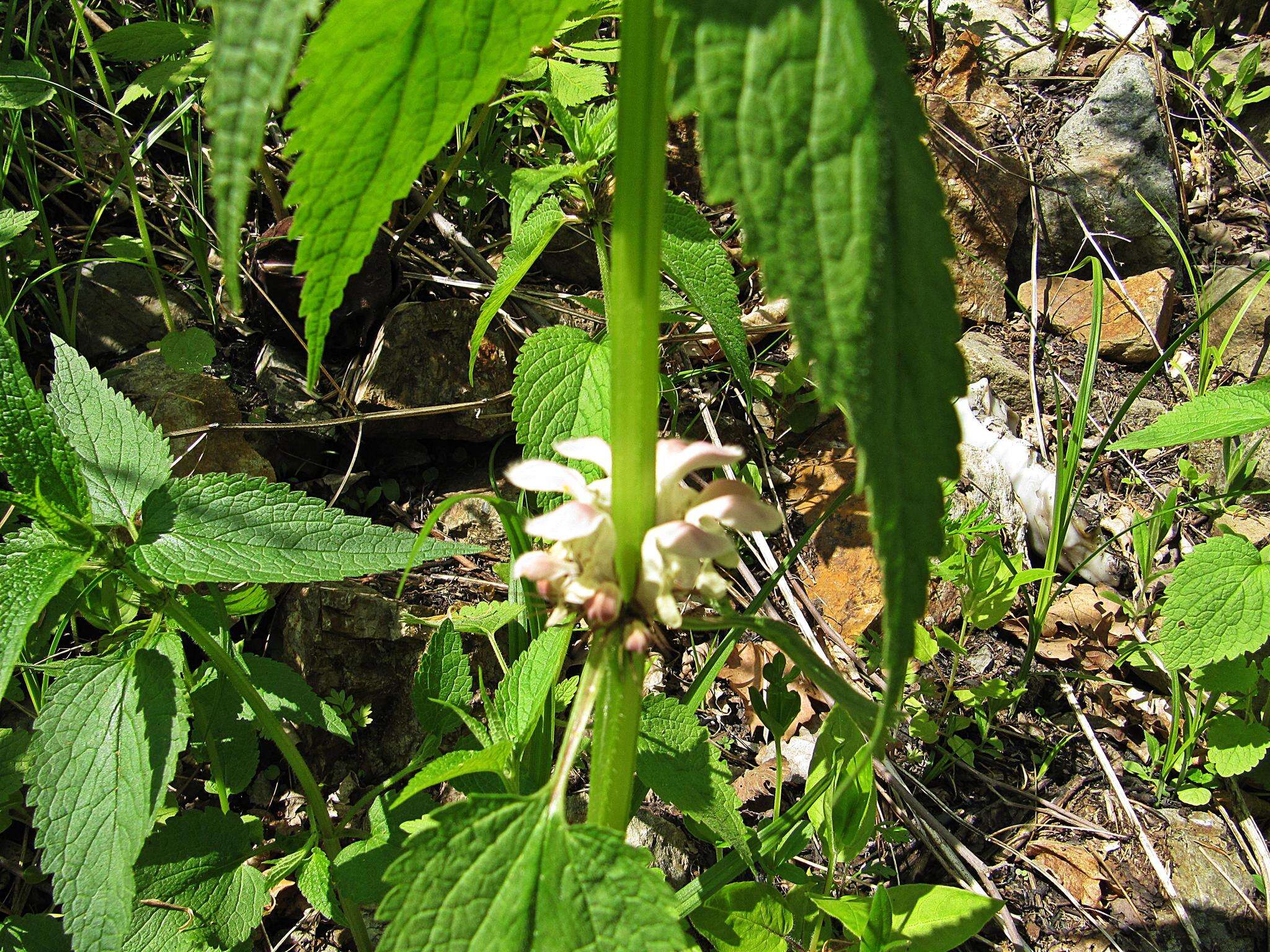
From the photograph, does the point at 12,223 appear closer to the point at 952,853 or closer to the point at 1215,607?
the point at 952,853

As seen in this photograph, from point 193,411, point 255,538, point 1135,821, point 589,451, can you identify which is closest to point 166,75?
point 193,411

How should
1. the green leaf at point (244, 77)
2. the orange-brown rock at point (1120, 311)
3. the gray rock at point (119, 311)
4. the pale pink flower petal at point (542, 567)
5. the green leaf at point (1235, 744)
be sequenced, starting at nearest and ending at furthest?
1. the green leaf at point (244, 77)
2. the pale pink flower petal at point (542, 567)
3. the green leaf at point (1235, 744)
4. the gray rock at point (119, 311)
5. the orange-brown rock at point (1120, 311)

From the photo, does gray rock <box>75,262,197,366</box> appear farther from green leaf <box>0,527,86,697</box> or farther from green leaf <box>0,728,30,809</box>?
green leaf <box>0,527,86,697</box>

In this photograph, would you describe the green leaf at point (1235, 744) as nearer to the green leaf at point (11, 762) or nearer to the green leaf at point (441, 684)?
the green leaf at point (441, 684)

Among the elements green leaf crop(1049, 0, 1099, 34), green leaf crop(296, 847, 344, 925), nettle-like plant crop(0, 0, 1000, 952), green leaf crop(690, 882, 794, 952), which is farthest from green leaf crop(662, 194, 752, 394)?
green leaf crop(1049, 0, 1099, 34)

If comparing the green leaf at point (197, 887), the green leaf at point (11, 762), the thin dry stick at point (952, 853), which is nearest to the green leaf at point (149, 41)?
the green leaf at point (11, 762)
